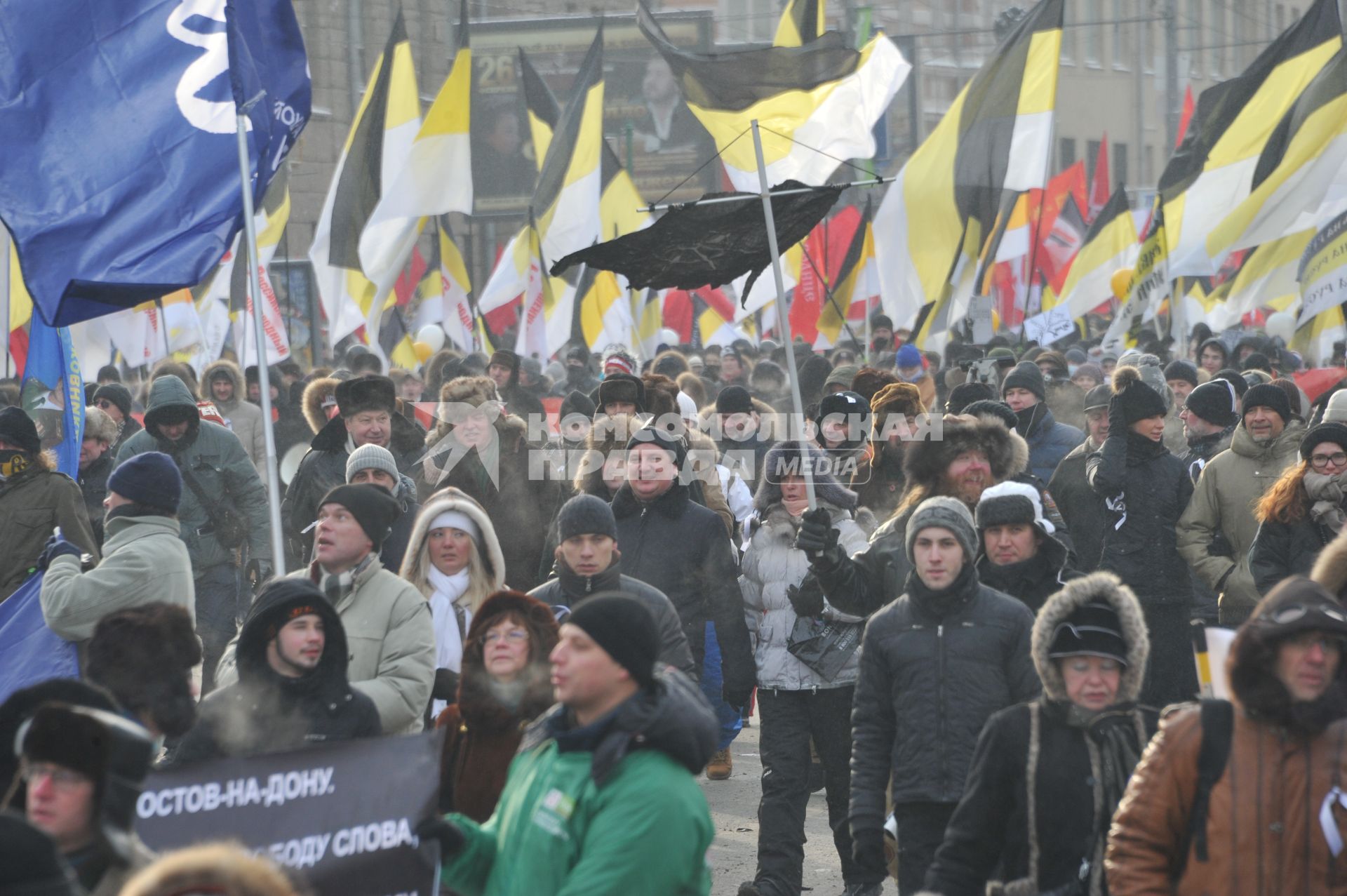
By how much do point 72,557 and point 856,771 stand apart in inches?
103

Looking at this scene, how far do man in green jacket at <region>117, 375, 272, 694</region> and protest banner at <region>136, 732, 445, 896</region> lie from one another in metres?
5.19

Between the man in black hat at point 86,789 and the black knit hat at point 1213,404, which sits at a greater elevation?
the black knit hat at point 1213,404

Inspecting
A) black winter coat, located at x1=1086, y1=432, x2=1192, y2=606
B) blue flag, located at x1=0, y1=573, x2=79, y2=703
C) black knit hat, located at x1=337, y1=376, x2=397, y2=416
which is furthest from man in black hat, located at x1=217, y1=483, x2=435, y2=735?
black winter coat, located at x1=1086, y1=432, x2=1192, y2=606

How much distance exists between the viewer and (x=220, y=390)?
1180 cm

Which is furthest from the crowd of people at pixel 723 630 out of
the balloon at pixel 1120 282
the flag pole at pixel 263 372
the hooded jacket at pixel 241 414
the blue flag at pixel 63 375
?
the balloon at pixel 1120 282

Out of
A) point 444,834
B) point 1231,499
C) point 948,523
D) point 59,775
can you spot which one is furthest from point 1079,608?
point 1231,499

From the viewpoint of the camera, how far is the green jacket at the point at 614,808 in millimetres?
3271

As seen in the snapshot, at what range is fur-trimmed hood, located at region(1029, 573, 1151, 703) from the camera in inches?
161

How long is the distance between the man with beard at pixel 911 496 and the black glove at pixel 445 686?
122 cm

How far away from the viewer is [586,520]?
19.6 ft

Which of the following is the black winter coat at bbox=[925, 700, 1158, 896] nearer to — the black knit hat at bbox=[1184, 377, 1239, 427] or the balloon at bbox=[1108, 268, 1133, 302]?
the black knit hat at bbox=[1184, 377, 1239, 427]

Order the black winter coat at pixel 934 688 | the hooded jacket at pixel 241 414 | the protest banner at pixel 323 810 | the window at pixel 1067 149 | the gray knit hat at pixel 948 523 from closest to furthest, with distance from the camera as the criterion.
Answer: the protest banner at pixel 323 810 < the black winter coat at pixel 934 688 < the gray knit hat at pixel 948 523 < the hooded jacket at pixel 241 414 < the window at pixel 1067 149

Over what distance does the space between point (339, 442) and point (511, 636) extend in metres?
3.54

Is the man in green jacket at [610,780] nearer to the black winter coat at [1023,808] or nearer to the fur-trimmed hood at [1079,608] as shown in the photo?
the black winter coat at [1023,808]
